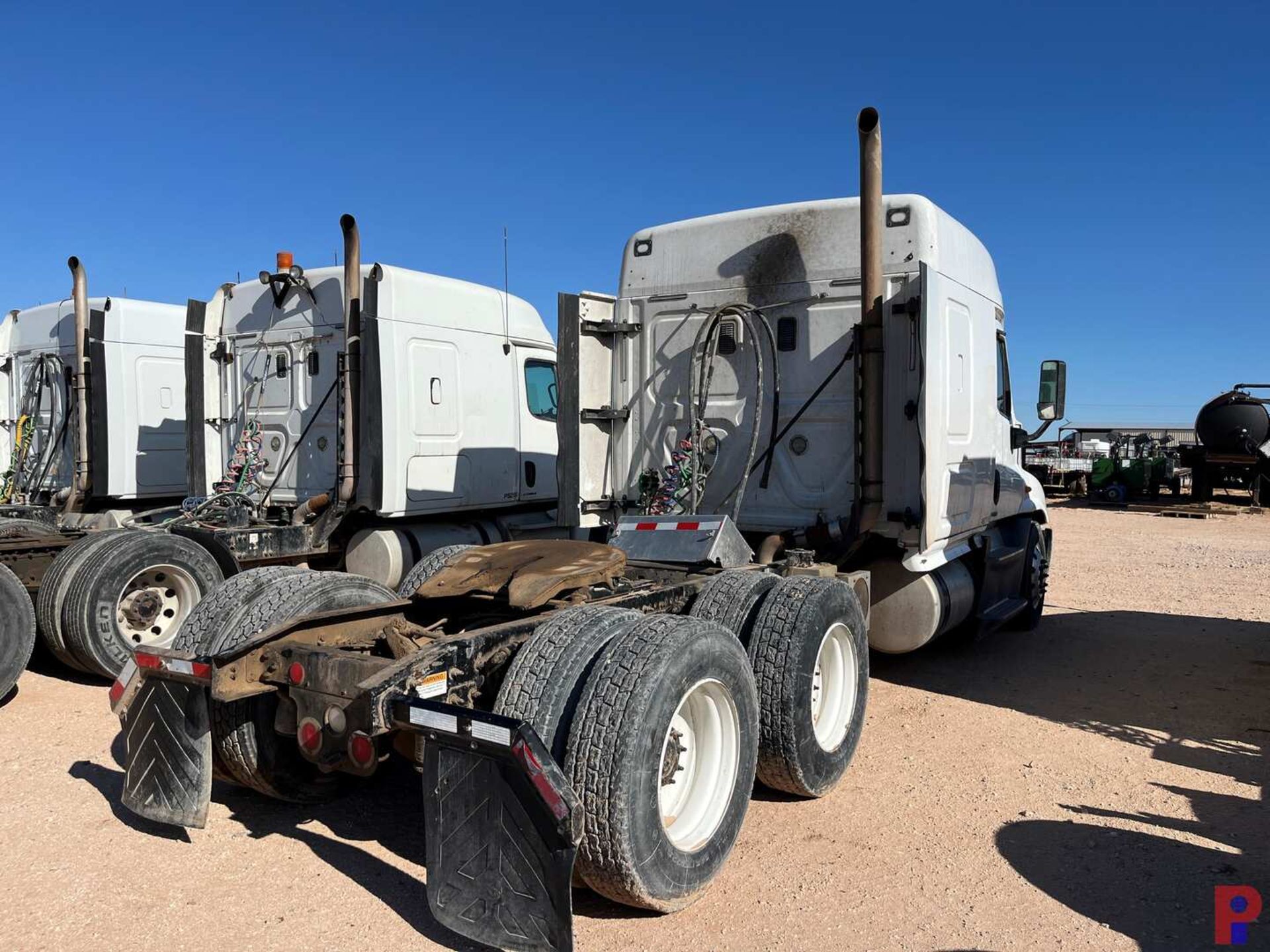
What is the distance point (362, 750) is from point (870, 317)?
4007 mm

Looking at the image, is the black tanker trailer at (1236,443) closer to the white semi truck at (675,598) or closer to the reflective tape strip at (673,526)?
the white semi truck at (675,598)

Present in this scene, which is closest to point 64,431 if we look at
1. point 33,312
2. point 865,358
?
point 33,312

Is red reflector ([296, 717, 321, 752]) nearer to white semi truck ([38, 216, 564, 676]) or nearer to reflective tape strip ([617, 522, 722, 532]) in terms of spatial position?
reflective tape strip ([617, 522, 722, 532])

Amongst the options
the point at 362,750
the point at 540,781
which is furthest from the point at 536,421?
the point at 540,781

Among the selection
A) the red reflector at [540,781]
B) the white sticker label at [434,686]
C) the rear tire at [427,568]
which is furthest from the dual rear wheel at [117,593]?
the red reflector at [540,781]

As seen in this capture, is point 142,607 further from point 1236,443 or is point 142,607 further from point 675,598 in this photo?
point 1236,443

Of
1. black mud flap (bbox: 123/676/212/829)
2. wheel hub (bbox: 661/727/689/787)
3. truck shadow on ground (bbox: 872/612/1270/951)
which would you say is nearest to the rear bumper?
wheel hub (bbox: 661/727/689/787)

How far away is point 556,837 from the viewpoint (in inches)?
107

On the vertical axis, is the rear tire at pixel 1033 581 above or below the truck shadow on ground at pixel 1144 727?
above

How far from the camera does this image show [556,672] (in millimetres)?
3275

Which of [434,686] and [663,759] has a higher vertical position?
[434,686]

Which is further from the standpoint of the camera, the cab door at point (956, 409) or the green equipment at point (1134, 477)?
the green equipment at point (1134, 477)

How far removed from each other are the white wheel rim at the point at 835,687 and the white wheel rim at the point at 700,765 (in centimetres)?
108

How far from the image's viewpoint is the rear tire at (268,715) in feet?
12.6
